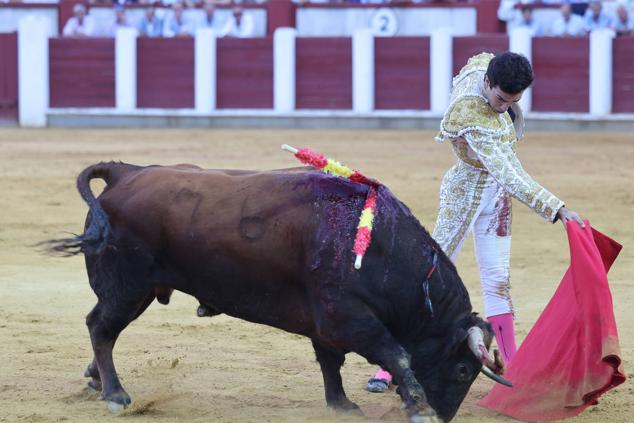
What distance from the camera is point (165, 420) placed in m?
3.49

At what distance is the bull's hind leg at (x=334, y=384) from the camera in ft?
11.8

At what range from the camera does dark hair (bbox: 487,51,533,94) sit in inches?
134

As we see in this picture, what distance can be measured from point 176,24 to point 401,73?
2.70 metres

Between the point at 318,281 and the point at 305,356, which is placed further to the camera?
the point at 305,356

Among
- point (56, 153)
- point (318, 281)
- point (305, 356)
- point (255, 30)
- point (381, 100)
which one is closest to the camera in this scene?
point (318, 281)

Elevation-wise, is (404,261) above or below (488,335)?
above

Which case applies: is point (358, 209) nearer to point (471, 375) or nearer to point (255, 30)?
point (471, 375)

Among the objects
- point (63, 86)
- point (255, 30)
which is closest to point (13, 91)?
point (63, 86)

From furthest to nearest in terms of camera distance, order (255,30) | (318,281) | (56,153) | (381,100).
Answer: (255,30) < (381,100) < (56,153) < (318,281)

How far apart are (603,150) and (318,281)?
26.2 ft

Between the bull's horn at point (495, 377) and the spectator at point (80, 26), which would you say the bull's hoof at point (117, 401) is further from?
the spectator at point (80, 26)

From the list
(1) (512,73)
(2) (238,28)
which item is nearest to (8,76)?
(2) (238,28)

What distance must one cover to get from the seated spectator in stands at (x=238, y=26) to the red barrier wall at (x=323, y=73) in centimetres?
76

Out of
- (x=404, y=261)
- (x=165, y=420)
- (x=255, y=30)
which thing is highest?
(x=255, y=30)
